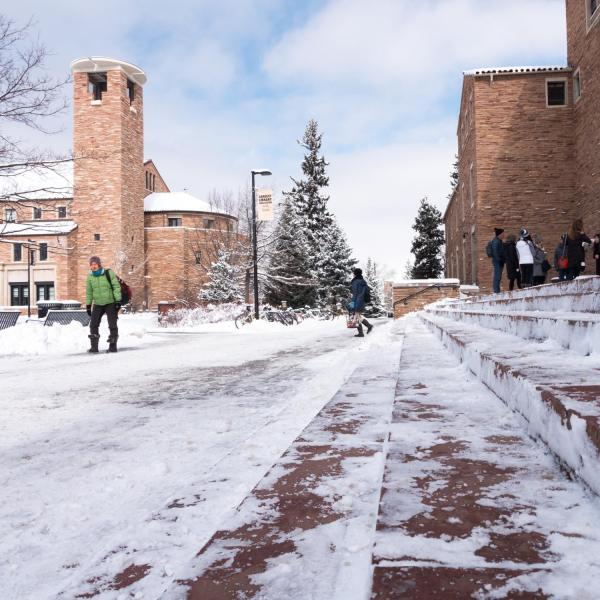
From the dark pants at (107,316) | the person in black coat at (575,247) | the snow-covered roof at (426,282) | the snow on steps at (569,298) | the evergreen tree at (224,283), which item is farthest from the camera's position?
the evergreen tree at (224,283)

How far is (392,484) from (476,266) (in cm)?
2218

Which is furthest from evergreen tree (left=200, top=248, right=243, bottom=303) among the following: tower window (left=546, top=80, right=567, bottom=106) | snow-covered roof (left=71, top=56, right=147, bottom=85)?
snow-covered roof (left=71, top=56, right=147, bottom=85)

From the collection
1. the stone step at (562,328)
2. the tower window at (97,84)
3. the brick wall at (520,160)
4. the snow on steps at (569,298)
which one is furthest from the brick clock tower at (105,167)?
the stone step at (562,328)

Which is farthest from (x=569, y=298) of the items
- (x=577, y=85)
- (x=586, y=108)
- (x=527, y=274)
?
(x=577, y=85)

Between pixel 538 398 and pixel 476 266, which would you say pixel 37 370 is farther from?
pixel 476 266

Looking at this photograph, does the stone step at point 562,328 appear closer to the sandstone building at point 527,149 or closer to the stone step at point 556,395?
the stone step at point 556,395

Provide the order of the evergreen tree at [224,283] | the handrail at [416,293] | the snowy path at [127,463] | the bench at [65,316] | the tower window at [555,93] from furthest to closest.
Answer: the evergreen tree at [224,283] → the tower window at [555,93] → the handrail at [416,293] → the bench at [65,316] → the snowy path at [127,463]

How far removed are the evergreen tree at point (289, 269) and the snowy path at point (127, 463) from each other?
97.7 ft

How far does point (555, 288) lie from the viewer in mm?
5590

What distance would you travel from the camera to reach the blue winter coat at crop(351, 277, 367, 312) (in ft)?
43.2

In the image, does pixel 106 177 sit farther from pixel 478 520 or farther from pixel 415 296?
pixel 478 520

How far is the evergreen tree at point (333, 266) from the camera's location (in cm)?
4300

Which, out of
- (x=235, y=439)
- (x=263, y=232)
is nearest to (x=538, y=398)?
(x=235, y=439)

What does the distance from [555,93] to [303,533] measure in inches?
946
